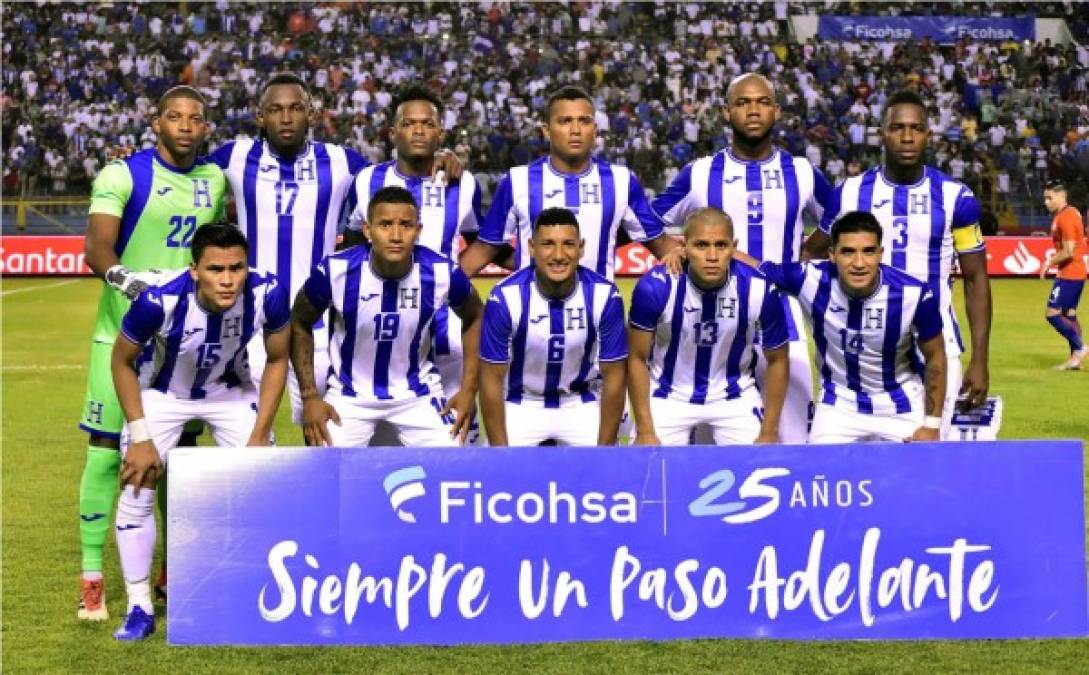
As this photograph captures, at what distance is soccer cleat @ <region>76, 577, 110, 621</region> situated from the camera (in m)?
6.32

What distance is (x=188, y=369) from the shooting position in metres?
6.22

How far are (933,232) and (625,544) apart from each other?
2.43 m

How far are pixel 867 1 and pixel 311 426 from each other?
105ft

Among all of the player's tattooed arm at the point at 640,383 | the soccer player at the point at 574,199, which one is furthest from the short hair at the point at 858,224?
the player's tattooed arm at the point at 640,383

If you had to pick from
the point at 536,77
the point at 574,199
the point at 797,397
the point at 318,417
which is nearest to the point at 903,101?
the point at 797,397

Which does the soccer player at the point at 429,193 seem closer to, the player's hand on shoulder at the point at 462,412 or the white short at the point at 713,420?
the player's hand on shoulder at the point at 462,412

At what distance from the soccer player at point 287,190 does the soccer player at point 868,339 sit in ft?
6.78

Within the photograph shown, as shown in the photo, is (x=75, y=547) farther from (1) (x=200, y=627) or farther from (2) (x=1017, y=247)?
(2) (x=1017, y=247)

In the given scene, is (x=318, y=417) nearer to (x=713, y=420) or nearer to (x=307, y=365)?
(x=307, y=365)

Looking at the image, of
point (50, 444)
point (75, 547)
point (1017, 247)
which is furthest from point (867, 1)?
point (75, 547)

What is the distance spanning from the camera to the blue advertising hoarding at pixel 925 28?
35094 mm

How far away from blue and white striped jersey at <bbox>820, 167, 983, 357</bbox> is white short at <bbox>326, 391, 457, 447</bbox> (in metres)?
2.05

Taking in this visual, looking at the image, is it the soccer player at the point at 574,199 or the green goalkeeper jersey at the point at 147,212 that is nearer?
the green goalkeeper jersey at the point at 147,212

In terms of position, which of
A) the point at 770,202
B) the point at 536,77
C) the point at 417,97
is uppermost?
the point at 536,77
